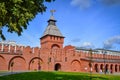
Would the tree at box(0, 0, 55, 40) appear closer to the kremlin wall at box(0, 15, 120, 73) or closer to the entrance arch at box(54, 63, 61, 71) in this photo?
the kremlin wall at box(0, 15, 120, 73)

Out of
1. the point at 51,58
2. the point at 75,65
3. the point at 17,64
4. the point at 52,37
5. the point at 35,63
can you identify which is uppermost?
the point at 52,37

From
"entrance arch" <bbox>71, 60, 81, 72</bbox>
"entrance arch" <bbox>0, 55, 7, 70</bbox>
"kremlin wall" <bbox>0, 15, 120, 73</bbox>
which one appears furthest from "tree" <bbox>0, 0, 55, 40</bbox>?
"entrance arch" <bbox>71, 60, 81, 72</bbox>

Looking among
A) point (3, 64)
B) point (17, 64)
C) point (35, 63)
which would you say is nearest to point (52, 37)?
point (35, 63)

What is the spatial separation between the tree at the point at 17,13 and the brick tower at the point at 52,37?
41.7 meters

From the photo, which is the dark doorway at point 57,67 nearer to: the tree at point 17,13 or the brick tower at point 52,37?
the brick tower at point 52,37

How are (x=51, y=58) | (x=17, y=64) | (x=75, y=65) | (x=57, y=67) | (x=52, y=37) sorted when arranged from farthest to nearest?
(x=52, y=37) < (x=75, y=65) < (x=57, y=67) < (x=51, y=58) < (x=17, y=64)

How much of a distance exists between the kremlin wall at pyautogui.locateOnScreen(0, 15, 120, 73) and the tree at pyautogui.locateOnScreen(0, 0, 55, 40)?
25436 millimetres

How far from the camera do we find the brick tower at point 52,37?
55438mm

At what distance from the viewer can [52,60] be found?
49.8 meters

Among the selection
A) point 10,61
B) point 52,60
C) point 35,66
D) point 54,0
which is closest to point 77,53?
point 52,60

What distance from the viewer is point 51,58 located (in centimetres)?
4966

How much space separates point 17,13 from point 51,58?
126 feet

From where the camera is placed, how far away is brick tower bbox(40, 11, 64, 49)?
55.4 metres

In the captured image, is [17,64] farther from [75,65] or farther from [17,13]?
[17,13]
